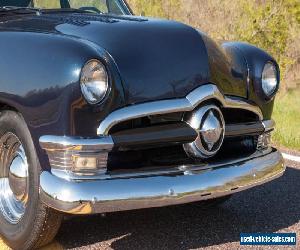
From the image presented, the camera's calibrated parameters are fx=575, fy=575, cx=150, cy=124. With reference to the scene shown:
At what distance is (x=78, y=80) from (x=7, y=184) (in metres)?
0.95

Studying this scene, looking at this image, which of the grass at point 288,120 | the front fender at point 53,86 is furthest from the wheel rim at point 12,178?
the grass at point 288,120

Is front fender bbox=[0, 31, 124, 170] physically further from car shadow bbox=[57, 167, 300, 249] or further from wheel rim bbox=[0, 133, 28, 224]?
car shadow bbox=[57, 167, 300, 249]

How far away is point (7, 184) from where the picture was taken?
3.47m

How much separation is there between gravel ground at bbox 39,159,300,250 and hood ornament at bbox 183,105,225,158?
62cm

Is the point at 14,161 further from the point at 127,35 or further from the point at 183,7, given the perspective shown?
the point at 183,7

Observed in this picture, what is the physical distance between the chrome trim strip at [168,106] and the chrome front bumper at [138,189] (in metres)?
0.29

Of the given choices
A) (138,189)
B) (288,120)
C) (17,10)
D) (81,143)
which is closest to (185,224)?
(138,189)

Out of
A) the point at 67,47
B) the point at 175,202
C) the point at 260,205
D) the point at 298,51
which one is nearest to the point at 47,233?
the point at 175,202

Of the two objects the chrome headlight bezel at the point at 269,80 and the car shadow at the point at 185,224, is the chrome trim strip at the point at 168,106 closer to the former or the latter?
the chrome headlight bezel at the point at 269,80

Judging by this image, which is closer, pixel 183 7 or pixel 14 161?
pixel 14 161

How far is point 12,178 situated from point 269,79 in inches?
70.5

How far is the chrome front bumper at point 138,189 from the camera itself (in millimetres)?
2857

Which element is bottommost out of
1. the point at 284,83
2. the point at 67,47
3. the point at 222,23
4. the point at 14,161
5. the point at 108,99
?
the point at 284,83

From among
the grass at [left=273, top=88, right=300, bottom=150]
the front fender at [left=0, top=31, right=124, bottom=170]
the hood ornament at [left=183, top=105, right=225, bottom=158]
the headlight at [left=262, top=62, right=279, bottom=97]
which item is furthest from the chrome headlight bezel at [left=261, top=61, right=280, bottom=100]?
the grass at [left=273, top=88, right=300, bottom=150]
